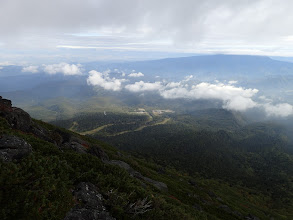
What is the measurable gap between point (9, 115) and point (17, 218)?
2582cm

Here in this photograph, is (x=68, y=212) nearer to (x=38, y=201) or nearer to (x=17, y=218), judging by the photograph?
(x=38, y=201)

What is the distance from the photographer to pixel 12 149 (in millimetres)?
15391

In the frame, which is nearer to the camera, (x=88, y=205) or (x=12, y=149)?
(x=88, y=205)

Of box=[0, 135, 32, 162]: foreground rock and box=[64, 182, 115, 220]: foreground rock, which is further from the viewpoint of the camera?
box=[0, 135, 32, 162]: foreground rock

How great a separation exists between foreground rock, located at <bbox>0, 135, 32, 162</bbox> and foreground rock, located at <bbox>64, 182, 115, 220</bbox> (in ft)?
19.5

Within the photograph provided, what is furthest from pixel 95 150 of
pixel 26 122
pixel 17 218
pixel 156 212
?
pixel 17 218

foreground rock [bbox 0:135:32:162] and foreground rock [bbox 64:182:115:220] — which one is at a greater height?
foreground rock [bbox 0:135:32:162]

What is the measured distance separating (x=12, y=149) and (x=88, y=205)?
27.9ft

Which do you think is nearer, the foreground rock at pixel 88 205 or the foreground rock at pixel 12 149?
the foreground rock at pixel 88 205

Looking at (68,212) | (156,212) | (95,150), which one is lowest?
(95,150)

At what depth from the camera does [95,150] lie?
3931cm

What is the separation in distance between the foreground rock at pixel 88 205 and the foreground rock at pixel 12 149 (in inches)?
234

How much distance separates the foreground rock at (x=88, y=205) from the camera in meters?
12.8

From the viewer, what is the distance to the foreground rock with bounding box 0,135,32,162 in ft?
47.6
